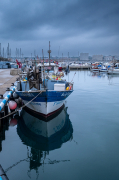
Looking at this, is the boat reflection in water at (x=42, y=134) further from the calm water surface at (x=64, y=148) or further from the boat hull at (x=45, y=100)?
the boat hull at (x=45, y=100)

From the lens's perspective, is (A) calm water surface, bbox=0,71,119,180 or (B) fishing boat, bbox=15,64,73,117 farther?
(B) fishing boat, bbox=15,64,73,117

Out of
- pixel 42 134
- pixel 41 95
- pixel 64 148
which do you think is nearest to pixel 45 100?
pixel 41 95

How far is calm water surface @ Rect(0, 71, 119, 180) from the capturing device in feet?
20.7

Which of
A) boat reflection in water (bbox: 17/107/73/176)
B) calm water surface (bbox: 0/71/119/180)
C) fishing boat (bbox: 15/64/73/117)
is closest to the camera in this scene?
calm water surface (bbox: 0/71/119/180)

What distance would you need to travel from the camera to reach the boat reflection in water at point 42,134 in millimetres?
7700

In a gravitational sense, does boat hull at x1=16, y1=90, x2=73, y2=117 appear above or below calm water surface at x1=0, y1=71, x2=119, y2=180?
Result: above

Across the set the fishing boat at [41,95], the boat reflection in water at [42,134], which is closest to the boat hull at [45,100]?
the fishing boat at [41,95]

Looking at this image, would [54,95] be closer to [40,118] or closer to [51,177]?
[40,118]

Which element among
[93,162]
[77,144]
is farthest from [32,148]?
[93,162]

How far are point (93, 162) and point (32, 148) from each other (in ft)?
10.3

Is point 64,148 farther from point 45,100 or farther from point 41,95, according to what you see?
point 41,95

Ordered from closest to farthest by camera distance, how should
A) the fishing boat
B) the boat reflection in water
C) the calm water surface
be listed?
1. the calm water surface
2. the boat reflection in water
3. the fishing boat

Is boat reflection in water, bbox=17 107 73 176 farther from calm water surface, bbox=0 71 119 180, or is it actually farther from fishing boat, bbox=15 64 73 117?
fishing boat, bbox=15 64 73 117

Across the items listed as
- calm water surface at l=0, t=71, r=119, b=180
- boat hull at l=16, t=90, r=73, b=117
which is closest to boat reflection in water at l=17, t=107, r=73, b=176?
calm water surface at l=0, t=71, r=119, b=180
